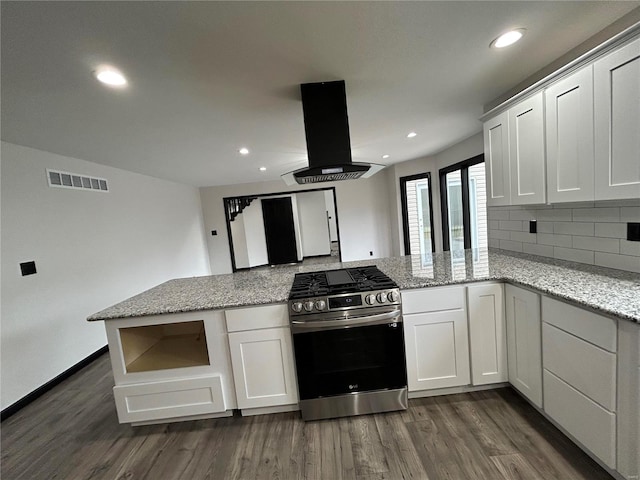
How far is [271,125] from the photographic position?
111 inches

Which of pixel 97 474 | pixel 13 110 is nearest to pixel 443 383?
pixel 97 474

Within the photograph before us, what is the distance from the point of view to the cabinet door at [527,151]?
194 cm

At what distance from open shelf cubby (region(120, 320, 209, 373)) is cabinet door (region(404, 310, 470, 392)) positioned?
1461 mm

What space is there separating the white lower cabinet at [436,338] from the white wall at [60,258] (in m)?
3.29

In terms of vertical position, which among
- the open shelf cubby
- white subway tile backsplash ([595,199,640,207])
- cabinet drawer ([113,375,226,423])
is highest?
white subway tile backsplash ([595,199,640,207])

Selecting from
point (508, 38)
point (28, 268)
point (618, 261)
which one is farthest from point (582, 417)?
point (28, 268)

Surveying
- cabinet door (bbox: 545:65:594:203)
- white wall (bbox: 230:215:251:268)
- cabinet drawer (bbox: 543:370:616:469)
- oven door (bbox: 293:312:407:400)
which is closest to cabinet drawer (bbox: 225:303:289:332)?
oven door (bbox: 293:312:407:400)

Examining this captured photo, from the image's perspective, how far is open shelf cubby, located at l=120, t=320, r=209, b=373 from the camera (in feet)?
6.76

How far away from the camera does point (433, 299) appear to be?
1.97m

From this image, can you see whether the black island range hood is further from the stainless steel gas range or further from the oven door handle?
the oven door handle

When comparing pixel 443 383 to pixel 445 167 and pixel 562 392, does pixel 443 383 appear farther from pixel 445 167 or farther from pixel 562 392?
pixel 445 167

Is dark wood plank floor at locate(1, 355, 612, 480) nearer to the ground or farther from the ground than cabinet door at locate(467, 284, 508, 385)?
nearer to the ground

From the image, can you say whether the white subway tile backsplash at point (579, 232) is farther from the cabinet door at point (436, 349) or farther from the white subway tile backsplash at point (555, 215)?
the cabinet door at point (436, 349)

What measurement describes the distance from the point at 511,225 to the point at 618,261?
101 cm
